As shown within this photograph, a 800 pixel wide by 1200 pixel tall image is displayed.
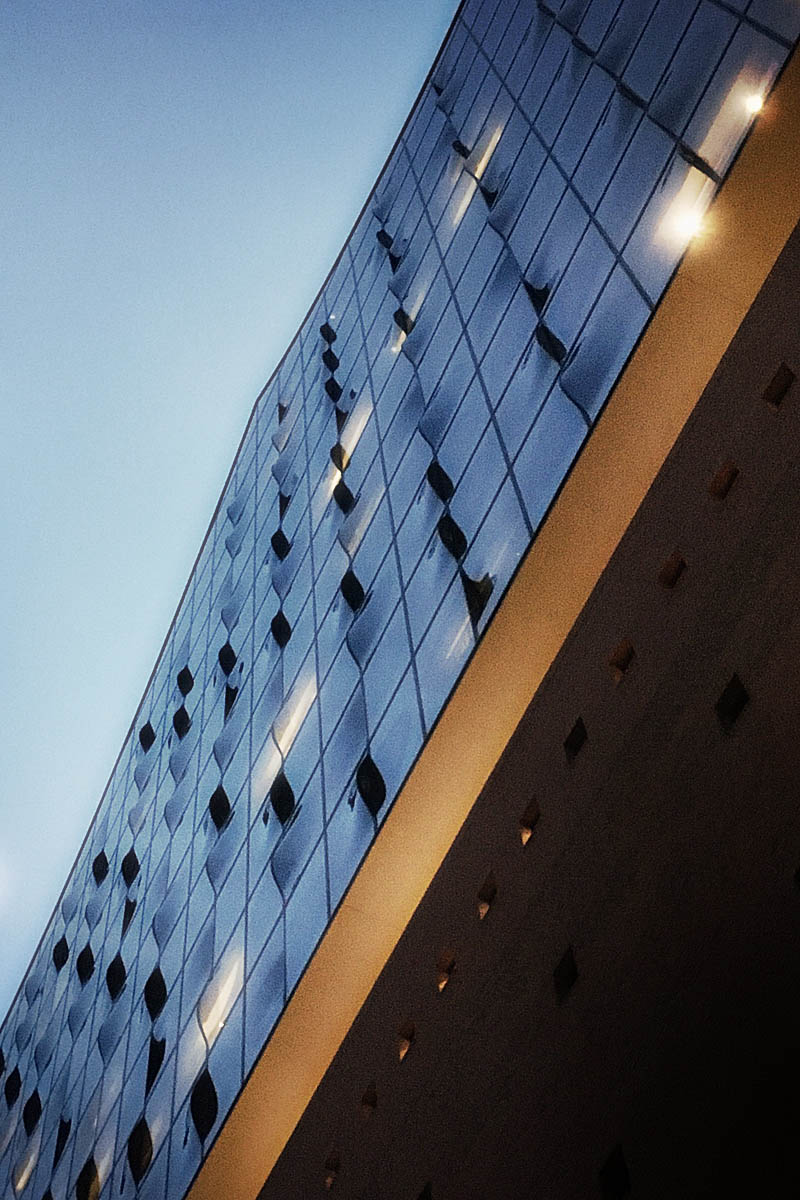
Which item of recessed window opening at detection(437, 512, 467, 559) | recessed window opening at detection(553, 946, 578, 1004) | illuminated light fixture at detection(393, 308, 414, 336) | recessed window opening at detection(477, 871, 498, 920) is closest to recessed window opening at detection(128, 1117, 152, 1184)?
recessed window opening at detection(477, 871, 498, 920)

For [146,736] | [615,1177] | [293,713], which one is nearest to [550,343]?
[293,713]

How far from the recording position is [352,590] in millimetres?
16500

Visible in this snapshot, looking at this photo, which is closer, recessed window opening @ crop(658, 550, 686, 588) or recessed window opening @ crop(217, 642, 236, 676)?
recessed window opening @ crop(658, 550, 686, 588)

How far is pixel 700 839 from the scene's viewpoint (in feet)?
25.0

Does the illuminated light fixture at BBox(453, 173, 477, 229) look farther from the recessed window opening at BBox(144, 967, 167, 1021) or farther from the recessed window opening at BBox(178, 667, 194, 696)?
the recessed window opening at BBox(144, 967, 167, 1021)

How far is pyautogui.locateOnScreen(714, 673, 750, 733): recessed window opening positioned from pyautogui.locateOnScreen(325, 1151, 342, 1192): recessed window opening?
6.40 metres

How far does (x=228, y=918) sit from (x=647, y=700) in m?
9.80

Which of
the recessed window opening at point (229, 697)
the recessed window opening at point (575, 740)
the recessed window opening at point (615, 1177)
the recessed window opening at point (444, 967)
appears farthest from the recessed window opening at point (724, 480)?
the recessed window opening at point (229, 697)

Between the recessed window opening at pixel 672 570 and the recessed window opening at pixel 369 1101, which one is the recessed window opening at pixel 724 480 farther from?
the recessed window opening at pixel 369 1101

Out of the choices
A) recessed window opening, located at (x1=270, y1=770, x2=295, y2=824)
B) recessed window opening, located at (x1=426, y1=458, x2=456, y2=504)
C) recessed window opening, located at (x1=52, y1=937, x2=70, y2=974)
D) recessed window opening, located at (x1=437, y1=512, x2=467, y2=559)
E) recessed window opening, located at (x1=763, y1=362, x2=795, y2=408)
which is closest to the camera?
recessed window opening, located at (x1=763, y1=362, x2=795, y2=408)

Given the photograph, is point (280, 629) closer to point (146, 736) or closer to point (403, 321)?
point (403, 321)

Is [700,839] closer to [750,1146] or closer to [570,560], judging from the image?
[750,1146]

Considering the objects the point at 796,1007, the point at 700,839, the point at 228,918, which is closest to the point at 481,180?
the point at 228,918

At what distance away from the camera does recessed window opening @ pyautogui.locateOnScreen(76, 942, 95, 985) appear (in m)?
23.3
